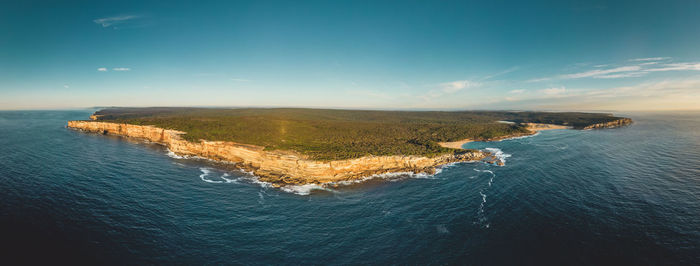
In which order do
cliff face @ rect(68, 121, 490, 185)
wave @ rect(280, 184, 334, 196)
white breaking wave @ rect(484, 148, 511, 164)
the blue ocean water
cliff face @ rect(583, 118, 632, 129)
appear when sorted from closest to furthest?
the blue ocean water, wave @ rect(280, 184, 334, 196), cliff face @ rect(68, 121, 490, 185), white breaking wave @ rect(484, 148, 511, 164), cliff face @ rect(583, 118, 632, 129)

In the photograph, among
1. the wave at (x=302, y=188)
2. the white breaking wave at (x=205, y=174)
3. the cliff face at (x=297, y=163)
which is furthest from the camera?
the cliff face at (x=297, y=163)

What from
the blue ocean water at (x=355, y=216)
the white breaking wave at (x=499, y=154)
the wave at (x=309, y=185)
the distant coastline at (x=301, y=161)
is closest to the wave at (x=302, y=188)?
the wave at (x=309, y=185)

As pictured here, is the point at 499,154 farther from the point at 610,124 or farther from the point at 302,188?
the point at 610,124

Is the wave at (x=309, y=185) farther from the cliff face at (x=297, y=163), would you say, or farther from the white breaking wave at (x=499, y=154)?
the white breaking wave at (x=499, y=154)

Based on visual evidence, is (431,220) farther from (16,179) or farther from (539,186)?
(16,179)

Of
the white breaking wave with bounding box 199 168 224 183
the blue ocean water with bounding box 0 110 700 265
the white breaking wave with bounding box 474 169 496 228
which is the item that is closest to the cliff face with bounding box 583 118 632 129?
the blue ocean water with bounding box 0 110 700 265

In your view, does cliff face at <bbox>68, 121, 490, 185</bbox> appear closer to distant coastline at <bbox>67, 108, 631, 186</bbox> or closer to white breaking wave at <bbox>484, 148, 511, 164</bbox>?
distant coastline at <bbox>67, 108, 631, 186</bbox>

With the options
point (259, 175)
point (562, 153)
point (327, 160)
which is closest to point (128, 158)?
point (259, 175)
